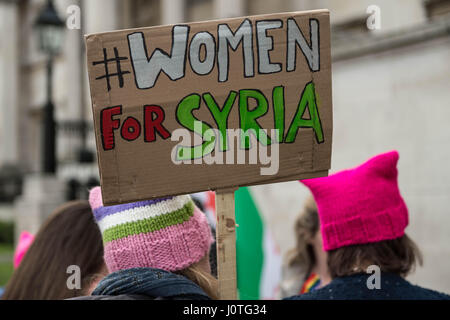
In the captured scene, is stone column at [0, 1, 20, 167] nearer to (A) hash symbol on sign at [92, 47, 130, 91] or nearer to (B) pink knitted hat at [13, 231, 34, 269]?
(B) pink knitted hat at [13, 231, 34, 269]

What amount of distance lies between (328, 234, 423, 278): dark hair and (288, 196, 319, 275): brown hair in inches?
24.8

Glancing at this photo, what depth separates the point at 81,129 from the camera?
59.9ft

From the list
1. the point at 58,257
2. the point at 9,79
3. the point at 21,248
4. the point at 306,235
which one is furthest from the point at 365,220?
the point at 9,79

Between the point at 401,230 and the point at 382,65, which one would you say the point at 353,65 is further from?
the point at 401,230

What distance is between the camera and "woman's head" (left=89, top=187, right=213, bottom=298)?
5.90 feet

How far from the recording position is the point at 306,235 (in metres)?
3.09

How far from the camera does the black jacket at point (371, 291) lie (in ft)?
7.22

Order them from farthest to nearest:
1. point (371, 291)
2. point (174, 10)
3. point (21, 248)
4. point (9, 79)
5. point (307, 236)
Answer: point (9, 79) < point (174, 10) < point (21, 248) < point (307, 236) < point (371, 291)

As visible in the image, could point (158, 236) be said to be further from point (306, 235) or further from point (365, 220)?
point (306, 235)

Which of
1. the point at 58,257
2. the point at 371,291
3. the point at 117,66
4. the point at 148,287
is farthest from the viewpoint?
the point at 58,257

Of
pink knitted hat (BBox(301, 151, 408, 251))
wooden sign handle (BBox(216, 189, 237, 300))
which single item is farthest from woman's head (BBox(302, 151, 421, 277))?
wooden sign handle (BBox(216, 189, 237, 300))

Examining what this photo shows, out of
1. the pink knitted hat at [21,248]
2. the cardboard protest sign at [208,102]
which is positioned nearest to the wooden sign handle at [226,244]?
the cardboard protest sign at [208,102]

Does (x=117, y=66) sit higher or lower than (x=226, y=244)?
higher

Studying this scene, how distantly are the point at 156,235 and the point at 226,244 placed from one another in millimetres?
225
